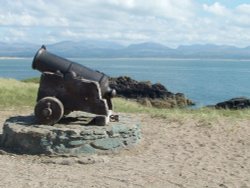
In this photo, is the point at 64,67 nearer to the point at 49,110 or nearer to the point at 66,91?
the point at 66,91

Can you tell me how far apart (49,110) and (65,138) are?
791 millimetres

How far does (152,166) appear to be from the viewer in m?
8.50

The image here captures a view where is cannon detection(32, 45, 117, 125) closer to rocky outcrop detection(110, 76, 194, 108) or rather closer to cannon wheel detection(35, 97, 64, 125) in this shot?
cannon wheel detection(35, 97, 64, 125)

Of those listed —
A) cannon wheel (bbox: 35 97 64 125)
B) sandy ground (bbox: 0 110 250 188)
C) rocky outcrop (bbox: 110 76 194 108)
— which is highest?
cannon wheel (bbox: 35 97 64 125)

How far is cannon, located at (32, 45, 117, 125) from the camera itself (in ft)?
31.6

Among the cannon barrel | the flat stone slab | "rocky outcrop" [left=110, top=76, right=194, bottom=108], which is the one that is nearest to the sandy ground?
the flat stone slab

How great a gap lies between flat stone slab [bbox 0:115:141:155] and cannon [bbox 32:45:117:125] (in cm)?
22

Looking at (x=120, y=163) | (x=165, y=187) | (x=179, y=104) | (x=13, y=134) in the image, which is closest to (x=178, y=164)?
(x=120, y=163)

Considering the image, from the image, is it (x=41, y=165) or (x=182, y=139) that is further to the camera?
(x=182, y=139)

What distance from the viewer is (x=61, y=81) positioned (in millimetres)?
9727

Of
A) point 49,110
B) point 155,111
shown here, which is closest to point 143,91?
point 155,111

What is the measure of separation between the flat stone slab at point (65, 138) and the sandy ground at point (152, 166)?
21cm

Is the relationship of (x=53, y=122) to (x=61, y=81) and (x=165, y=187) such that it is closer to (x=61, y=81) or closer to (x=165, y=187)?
(x=61, y=81)

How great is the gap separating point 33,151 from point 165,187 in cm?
286
